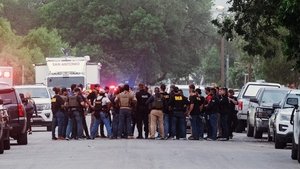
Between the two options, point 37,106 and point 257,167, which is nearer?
point 257,167

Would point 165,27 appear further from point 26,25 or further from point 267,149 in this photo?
point 267,149

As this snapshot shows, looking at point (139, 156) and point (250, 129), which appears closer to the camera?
point (139, 156)

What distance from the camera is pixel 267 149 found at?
30.8 metres

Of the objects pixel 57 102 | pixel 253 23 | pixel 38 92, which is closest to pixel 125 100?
pixel 57 102

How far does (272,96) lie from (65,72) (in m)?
19.4

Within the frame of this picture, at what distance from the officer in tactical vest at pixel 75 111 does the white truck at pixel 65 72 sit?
19083mm

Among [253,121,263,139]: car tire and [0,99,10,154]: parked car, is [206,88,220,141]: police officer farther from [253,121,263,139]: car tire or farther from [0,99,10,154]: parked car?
[0,99,10,154]: parked car

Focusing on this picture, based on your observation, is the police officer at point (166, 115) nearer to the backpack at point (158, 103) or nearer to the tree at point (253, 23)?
the backpack at point (158, 103)

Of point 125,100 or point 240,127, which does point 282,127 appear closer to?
point 125,100

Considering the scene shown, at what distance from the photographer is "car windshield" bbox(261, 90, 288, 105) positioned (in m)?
38.1

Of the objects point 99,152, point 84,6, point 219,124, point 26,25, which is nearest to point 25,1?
point 26,25

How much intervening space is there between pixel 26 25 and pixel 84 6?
1059 inches

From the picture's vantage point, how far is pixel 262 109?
3700 cm

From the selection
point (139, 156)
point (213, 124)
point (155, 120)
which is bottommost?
point (139, 156)
